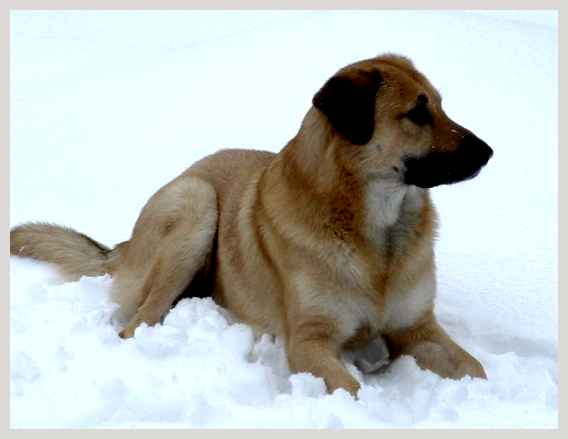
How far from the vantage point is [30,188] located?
8.20 meters

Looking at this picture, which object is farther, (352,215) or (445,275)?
(445,275)

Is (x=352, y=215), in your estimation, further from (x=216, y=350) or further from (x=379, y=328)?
(x=216, y=350)

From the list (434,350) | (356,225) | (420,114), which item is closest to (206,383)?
(356,225)

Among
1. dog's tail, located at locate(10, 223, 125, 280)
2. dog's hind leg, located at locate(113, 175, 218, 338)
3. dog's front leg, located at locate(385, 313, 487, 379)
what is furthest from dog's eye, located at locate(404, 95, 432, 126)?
dog's tail, located at locate(10, 223, 125, 280)

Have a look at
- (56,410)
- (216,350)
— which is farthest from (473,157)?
(56,410)

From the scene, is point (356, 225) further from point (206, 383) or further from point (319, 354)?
point (206, 383)

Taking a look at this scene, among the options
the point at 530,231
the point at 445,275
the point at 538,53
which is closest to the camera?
the point at 445,275

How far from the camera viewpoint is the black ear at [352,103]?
418 centimetres

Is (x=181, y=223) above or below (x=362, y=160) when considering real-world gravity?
below

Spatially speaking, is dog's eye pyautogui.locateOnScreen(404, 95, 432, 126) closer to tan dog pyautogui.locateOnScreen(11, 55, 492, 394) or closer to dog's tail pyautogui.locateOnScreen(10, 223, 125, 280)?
tan dog pyautogui.locateOnScreen(11, 55, 492, 394)

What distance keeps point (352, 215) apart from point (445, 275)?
6.32 ft

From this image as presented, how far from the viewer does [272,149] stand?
888 centimetres

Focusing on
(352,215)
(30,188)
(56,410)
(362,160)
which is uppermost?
(362,160)

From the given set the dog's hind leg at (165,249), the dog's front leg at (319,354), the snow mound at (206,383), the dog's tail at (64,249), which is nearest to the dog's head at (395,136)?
the dog's front leg at (319,354)
